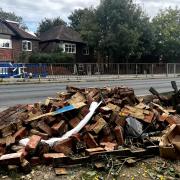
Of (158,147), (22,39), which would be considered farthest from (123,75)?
(158,147)

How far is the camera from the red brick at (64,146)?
612 centimetres

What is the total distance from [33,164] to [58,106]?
229 cm

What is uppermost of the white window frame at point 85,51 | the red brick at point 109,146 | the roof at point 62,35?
the roof at point 62,35

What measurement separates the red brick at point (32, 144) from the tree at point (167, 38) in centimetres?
5242

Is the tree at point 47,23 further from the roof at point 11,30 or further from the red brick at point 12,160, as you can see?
the red brick at point 12,160

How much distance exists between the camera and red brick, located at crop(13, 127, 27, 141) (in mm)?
6581

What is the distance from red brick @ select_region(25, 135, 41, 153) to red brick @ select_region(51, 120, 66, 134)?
2.08 ft

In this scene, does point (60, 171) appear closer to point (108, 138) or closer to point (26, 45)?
point (108, 138)

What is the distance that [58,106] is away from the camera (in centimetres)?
787

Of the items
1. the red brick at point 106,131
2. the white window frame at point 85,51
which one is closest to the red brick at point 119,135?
the red brick at point 106,131

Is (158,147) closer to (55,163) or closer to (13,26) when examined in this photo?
(55,163)

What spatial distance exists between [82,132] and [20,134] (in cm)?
110

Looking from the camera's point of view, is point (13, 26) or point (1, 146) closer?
point (1, 146)

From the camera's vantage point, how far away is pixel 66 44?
5981 centimetres
